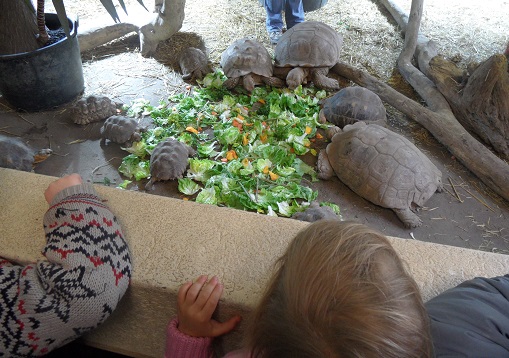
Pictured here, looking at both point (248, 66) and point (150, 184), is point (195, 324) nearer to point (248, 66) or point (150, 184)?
point (150, 184)

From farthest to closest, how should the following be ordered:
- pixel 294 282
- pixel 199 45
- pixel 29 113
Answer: pixel 199 45
pixel 29 113
pixel 294 282

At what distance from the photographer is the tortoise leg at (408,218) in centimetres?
294

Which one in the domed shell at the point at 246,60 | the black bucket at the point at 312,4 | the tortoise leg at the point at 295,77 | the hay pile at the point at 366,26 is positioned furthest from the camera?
the black bucket at the point at 312,4

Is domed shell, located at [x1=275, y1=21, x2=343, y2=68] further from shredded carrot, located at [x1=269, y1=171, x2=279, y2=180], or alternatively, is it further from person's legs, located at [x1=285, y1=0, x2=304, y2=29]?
shredded carrot, located at [x1=269, y1=171, x2=279, y2=180]

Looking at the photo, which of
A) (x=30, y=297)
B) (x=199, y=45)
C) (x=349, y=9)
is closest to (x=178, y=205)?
(x=30, y=297)

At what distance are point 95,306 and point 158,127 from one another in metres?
2.54

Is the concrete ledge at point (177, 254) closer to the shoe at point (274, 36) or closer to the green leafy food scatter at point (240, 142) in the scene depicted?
the green leafy food scatter at point (240, 142)

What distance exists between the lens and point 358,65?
487cm

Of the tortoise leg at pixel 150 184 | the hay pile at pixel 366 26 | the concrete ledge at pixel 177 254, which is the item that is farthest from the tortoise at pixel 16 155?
the hay pile at pixel 366 26

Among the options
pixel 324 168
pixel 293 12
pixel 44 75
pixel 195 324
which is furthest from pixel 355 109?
pixel 195 324

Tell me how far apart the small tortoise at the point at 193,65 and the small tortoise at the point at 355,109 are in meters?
1.41

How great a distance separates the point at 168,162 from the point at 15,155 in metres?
1.11

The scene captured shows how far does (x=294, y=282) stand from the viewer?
0.91m

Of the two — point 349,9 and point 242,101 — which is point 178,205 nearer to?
point 242,101
